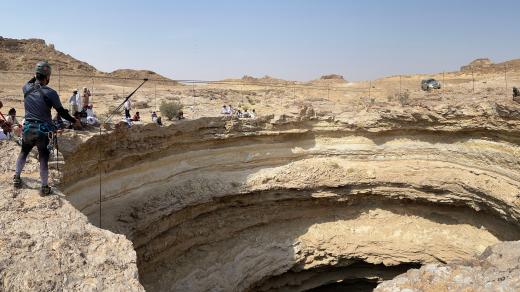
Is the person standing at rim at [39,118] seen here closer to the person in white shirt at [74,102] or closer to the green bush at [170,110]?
the person in white shirt at [74,102]

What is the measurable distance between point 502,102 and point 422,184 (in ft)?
11.6

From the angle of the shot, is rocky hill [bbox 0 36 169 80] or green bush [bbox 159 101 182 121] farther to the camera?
rocky hill [bbox 0 36 169 80]

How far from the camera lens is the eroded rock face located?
12094 mm

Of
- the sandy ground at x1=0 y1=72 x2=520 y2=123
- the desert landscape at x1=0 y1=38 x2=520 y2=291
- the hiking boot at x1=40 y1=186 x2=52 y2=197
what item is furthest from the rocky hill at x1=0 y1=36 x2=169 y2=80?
the hiking boot at x1=40 y1=186 x2=52 y2=197

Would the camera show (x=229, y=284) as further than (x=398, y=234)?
No

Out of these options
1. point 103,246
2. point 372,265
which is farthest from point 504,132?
point 103,246

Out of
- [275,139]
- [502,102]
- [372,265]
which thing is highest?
[502,102]

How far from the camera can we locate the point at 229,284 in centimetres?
1260

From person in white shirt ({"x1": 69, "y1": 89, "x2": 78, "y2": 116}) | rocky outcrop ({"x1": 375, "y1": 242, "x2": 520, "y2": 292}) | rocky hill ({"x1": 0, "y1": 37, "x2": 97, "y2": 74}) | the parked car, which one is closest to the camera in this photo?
rocky outcrop ({"x1": 375, "y1": 242, "x2": 520, "y2": 292})

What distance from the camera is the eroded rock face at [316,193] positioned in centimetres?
1209

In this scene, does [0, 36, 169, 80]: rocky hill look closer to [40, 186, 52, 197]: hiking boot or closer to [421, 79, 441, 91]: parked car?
[421, 79, 441, 91]: parked car

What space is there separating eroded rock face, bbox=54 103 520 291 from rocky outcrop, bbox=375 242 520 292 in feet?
13.9

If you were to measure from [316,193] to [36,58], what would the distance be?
23.7 metres

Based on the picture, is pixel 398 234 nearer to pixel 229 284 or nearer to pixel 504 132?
pixel 504 132
